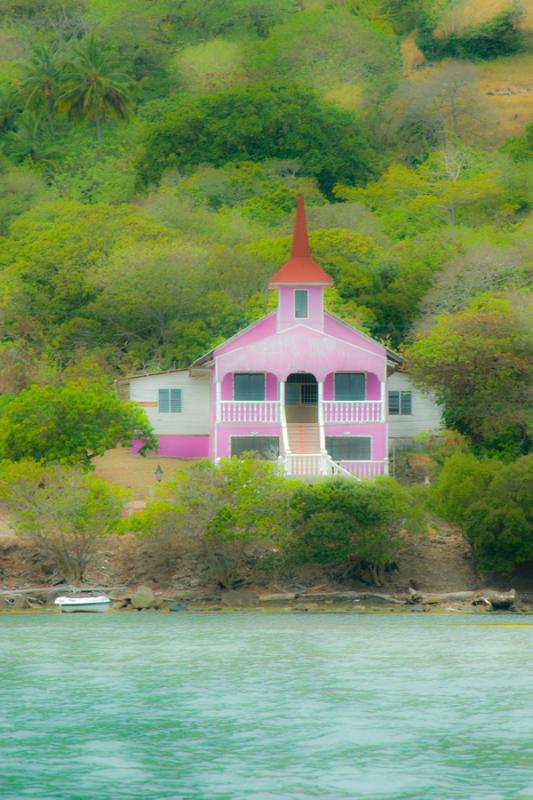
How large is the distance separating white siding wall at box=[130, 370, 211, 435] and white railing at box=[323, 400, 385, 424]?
19.0ft

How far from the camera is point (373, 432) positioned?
63594 mm

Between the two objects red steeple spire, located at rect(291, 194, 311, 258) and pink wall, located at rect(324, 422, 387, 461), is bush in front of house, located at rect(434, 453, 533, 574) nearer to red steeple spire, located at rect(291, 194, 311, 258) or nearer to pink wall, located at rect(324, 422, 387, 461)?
pink wall, located at rect(324, 422, 387, 461)

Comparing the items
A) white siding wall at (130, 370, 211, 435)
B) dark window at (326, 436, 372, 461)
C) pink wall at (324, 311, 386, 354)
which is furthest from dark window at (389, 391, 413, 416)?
white siding wall at (130, 370, 211, 435)

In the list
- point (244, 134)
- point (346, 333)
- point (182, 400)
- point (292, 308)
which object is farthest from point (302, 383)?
point (244, 134)

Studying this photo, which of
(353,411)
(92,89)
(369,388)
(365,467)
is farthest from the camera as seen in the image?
(92,89)

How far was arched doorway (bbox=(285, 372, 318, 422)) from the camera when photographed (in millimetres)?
65438

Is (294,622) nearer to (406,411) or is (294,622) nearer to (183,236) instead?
(406,411)

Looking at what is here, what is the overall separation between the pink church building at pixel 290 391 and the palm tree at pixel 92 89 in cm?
4908

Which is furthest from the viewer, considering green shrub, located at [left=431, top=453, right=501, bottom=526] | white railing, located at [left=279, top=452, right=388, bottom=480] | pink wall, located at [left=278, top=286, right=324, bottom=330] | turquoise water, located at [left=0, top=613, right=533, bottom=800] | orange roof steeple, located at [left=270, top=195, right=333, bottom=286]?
pink wall, located at [left=278, top=286, right=324, bottom=330]

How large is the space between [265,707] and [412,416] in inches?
1292

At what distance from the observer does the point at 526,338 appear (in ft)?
209

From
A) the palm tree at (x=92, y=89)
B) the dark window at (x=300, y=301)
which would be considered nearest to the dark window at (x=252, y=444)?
the dark window at (x=300, y=301)

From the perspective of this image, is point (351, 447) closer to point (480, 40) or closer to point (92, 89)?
point (92, 89)

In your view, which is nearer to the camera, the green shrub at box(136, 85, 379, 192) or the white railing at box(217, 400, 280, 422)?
the white railing at box(217, 400, 280, 422)
